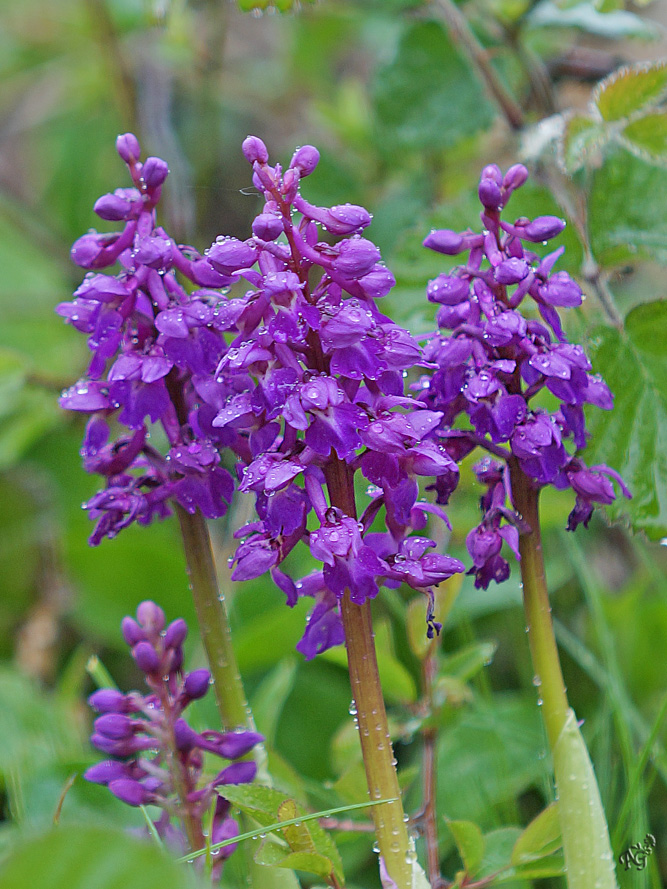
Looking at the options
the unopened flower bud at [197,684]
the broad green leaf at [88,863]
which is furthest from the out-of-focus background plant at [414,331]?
the unopened flower bud at [197,684]

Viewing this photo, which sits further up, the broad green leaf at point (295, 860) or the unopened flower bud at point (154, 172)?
the unopened flower bud at point (154, 172)

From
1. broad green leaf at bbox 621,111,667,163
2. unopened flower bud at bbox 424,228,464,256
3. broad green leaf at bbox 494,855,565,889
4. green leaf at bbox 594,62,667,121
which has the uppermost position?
green leaf at bbox 594,62,667,121

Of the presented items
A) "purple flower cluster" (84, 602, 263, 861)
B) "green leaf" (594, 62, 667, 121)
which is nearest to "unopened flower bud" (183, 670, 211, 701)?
"purple flower cluster" (84, 602, 263, 861)

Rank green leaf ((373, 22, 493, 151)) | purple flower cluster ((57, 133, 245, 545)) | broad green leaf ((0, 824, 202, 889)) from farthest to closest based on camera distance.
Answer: green leaf ((373, 22, 493, 151))
purple flower cluster ((57, 133, 245, 545))
broad green leaf ((0, 824, 202, 889))

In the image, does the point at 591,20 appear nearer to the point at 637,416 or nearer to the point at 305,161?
the point at 637,416

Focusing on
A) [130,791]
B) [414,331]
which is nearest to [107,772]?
[130,791]

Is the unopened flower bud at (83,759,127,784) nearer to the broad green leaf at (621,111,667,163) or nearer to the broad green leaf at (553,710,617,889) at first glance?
the broad green leaf at (553,710,617,889)

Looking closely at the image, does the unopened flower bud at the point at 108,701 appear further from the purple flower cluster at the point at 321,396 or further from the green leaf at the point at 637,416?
the green leaf at the point at 637,416

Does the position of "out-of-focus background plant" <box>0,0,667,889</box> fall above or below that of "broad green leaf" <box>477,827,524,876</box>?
above
